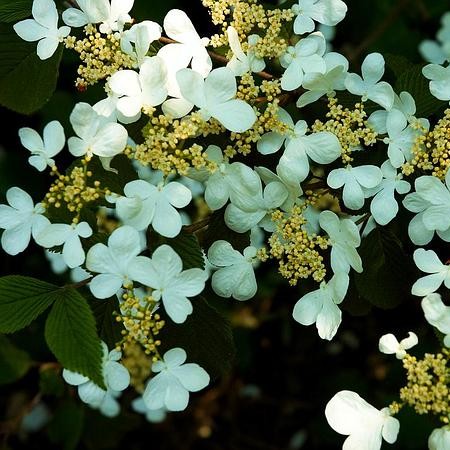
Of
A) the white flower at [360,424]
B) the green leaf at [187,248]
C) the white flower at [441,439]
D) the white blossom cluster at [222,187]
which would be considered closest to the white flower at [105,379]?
the white blossom cluster at [222,187]

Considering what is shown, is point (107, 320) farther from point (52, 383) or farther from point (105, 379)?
point (52, 383)

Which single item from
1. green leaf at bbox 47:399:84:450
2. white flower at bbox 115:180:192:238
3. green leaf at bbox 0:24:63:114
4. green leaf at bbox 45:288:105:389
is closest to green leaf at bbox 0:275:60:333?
green leaf at bbox 45:288:105:389

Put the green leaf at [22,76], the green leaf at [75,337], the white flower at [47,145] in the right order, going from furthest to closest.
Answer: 1. the green leaf at [22,76]
2. the white flower at [47,145]
3. the green leaf at [75,337]

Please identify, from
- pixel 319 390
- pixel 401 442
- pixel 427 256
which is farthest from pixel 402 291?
pixel 319 390

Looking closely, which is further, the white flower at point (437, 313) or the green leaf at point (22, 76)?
the green leaf at point (22, 76)

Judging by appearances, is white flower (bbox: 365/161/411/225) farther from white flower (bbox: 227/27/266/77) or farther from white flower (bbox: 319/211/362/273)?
white flower (bbox: 227/27/266/77)

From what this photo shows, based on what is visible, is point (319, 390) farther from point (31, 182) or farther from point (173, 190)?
point (173, 190)

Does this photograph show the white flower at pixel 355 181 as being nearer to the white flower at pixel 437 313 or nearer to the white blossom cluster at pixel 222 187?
the white blossom cluster at pixel 222 187
